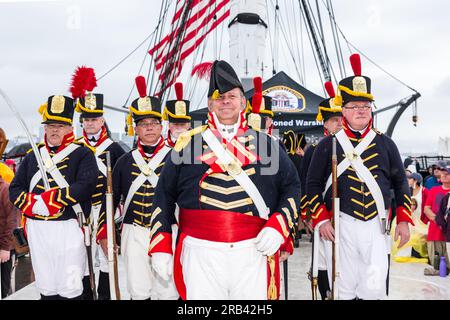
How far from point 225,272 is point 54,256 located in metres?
1.75

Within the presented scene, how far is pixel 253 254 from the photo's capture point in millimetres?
2633

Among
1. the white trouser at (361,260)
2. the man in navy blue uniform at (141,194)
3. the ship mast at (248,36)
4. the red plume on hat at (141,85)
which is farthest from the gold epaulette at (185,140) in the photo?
the ship mast at (248,36)

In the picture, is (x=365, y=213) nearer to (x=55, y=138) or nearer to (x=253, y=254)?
(x=253, y=254)

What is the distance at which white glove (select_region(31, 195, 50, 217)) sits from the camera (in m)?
3.59

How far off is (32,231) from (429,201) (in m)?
5.15

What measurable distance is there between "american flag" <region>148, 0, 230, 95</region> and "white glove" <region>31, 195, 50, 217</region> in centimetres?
1042

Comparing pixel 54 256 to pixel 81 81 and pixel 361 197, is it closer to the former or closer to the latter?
pixel 81 81

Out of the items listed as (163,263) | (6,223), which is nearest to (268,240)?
(163,263)

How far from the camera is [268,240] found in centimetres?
253

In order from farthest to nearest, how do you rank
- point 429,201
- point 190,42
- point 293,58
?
point 293,58 → point 190,42 → point 429,201

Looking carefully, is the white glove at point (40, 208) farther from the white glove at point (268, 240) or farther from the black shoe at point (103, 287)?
the white glove at point (268, 240)

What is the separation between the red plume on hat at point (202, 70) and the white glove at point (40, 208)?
9.12 m

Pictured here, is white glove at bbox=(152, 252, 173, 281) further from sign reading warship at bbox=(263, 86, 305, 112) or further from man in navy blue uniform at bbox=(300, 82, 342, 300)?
sign reading warship at bbox=(263, 86, 305, 112)

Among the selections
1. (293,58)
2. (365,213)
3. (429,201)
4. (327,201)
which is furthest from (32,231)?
(293,58)
